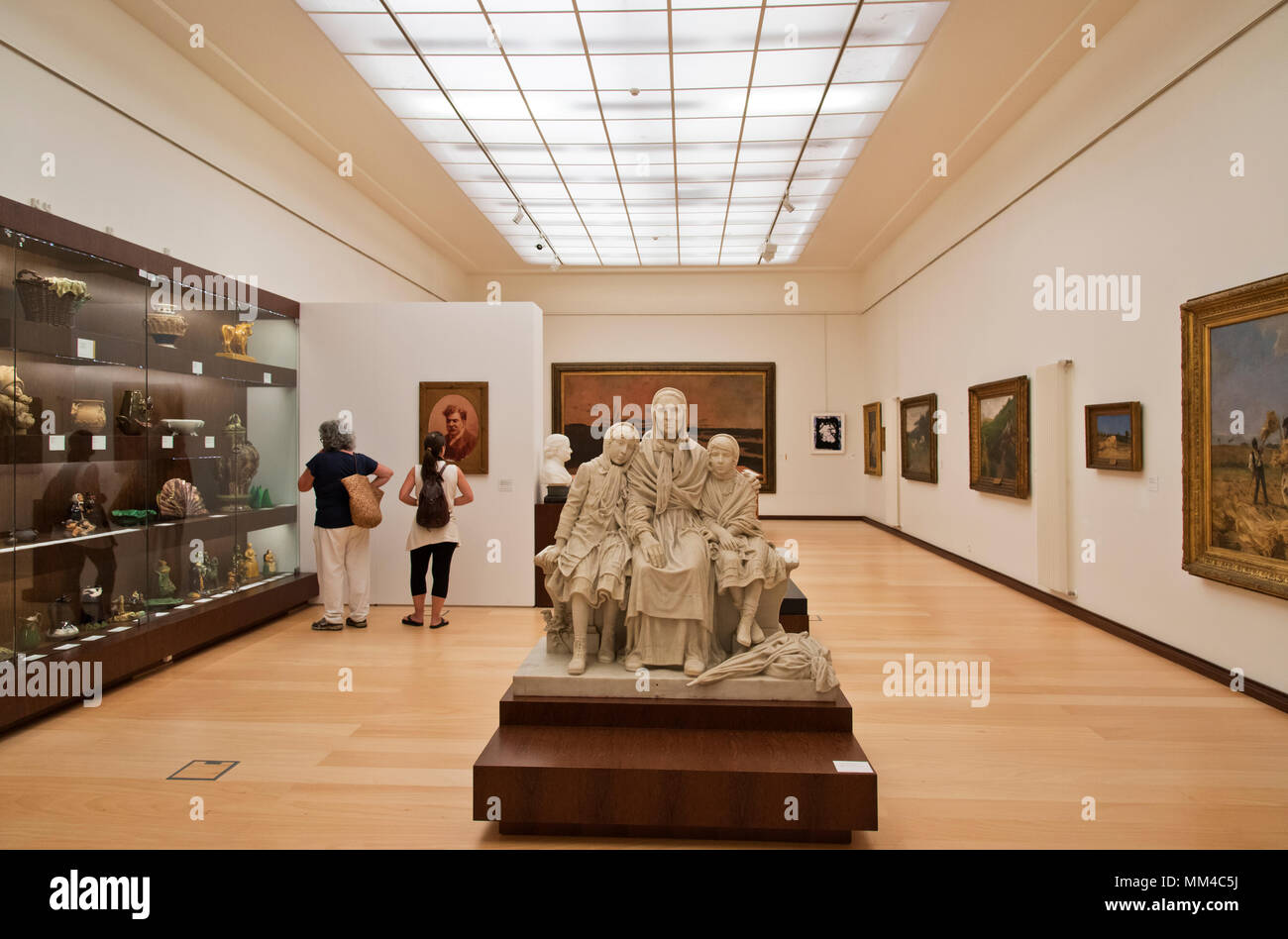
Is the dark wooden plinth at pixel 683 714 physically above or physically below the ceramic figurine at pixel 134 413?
below

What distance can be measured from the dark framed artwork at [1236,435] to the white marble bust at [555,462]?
22.3ft

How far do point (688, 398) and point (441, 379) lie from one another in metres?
10.6

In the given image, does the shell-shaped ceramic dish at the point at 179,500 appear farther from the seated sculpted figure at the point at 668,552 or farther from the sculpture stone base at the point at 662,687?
the seated sculpted figure at the point at 668,552

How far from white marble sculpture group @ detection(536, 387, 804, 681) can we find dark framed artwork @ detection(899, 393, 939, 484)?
9.66 meters

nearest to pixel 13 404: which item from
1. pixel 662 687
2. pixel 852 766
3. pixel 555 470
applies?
pixel 662 687

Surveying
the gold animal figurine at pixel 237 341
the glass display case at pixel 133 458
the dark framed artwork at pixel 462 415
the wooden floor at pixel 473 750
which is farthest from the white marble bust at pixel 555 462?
the gold animal figurine at pixel 237 341

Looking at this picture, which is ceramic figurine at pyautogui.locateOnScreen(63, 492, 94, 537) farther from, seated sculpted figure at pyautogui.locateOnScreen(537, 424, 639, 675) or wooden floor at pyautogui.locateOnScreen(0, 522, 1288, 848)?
seated sculpted figure at pyautogui.locateOnScreen(537, 424, 639, 675)

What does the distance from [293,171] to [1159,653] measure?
1239cm

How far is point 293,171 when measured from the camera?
10.6 metres

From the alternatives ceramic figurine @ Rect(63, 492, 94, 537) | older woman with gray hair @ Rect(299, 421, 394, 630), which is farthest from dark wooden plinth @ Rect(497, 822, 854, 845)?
older woman with gray hair @ Rect(299, 421, 394, 630)

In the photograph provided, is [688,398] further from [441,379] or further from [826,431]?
[441,379]

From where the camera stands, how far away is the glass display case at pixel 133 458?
18.3 feet

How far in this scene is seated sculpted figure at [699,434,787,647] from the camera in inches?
189

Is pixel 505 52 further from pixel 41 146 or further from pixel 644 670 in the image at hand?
pixel 644 670
